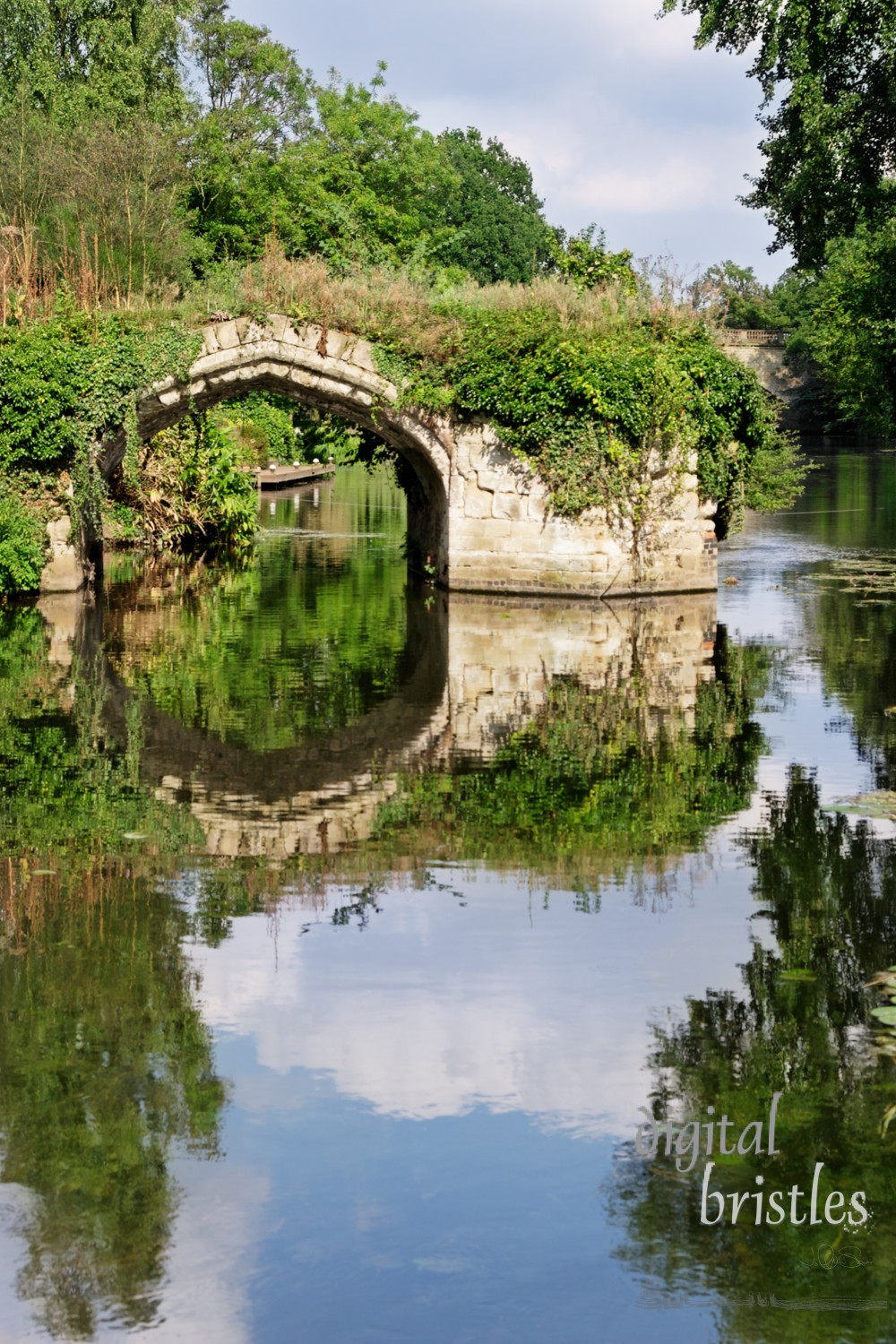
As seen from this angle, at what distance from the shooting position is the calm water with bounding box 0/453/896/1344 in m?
4.20

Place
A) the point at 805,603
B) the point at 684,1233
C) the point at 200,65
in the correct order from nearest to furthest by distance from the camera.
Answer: the point at 684,1233 < the point at 805,603 < the point at 200,65

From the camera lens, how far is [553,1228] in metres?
4.45

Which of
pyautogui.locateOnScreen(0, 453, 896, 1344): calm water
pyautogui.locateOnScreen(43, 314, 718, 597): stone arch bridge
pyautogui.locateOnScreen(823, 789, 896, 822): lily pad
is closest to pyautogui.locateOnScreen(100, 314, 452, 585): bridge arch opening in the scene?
pyautogui.locateOnScreen(43, 314, 718, 597): stone arch bridge

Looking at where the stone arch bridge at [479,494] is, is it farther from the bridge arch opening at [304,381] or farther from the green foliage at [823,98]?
the green foliage at [823,98]

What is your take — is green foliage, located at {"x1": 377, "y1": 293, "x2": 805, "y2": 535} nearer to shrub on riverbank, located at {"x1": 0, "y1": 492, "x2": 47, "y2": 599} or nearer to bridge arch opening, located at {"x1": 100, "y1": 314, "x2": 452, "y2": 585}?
bridge arch opening, located at {"x1": 100, "y1": 314, "x2": 452, "y2": 585}

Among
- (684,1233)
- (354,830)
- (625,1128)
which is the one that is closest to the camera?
(684,1233)

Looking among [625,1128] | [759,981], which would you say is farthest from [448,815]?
[625,1128]

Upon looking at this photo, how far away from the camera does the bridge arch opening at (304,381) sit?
63.0 ft

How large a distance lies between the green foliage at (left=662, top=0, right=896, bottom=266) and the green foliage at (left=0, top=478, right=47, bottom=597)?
16187mm

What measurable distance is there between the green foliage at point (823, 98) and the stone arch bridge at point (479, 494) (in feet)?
39.2

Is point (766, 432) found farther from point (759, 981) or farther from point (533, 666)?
point (759, 981)

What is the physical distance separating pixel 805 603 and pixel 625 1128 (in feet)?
48.6

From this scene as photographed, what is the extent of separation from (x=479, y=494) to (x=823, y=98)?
13850 mm

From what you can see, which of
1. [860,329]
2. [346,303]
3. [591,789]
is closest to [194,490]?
[346,303]
